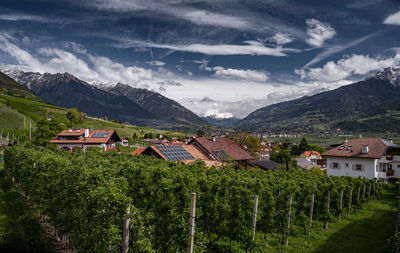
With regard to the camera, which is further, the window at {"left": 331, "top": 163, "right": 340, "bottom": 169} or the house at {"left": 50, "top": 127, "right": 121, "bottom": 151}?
the house at {"left": 50, "top": 127, "right": 121, "bottom": 151}

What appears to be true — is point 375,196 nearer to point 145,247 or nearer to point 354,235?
point 354,235

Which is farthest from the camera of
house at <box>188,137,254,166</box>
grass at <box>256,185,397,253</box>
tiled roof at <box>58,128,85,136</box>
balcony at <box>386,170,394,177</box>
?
tiled roof at <box>58,128,85,136</box>

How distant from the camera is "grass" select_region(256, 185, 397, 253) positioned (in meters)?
14.8

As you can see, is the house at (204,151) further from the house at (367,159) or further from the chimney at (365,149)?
the chimney at (365,149)

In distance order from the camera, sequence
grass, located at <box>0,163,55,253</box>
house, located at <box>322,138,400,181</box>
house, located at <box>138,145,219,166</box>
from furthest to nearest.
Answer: house, located at <box>322,138,400,181</box> < house, located at <box>138,145,219,166</box> < grass, located at <box>0,163,55,253</box>

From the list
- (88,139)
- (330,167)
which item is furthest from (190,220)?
(88,139)

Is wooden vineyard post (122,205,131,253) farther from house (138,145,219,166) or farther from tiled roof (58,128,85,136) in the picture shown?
tiled roof (58,128,85,136)

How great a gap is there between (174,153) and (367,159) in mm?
35156

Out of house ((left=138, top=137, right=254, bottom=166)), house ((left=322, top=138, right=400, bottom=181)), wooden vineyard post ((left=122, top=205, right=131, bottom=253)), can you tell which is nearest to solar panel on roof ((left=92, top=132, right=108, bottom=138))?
house ((left=138, top=137, right=254, bottom=166))

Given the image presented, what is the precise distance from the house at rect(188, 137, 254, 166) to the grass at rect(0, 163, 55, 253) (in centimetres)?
2916

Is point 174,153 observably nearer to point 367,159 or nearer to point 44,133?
point 367,159

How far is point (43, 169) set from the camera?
17234 mm

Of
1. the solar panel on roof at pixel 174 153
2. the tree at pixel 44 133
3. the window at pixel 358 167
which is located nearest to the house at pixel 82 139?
the tree at pixel 44 133

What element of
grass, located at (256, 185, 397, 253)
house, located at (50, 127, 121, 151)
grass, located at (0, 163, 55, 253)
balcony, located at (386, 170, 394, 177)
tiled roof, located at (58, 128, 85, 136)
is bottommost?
grass, located at (256, 185, 397, 253)
